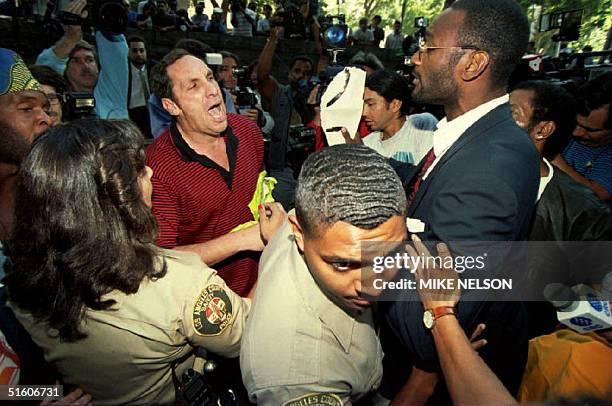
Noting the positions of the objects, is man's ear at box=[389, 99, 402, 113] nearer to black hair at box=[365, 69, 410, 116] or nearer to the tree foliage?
black hair at box=[365, 69, 410, 116]

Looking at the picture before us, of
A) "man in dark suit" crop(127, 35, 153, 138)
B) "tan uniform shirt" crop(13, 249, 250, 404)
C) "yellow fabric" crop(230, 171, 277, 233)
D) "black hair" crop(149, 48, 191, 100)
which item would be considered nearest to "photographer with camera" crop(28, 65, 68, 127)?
"black hair" crop(149, 48, 191, 100)

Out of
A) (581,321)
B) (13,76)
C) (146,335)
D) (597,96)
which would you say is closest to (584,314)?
(581,321)

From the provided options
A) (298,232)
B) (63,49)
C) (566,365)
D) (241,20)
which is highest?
(241,20)

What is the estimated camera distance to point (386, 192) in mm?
1217

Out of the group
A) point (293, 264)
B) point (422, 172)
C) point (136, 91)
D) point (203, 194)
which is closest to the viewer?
point (293, 264)

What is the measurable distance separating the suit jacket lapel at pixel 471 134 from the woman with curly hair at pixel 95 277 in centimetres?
97

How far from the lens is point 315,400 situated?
115cm

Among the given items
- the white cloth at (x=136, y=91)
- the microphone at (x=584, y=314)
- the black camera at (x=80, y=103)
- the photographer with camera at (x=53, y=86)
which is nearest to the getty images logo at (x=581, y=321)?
the microphone at (x=584, y=314)

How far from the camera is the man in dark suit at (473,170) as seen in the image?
4.55ft

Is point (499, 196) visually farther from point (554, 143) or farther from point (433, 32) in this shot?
point (554, 143)

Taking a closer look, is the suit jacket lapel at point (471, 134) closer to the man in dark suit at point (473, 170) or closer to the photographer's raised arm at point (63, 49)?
the man in dark suit at point (473, 170)

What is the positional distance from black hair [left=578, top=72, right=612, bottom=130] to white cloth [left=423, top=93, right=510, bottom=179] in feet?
6.63

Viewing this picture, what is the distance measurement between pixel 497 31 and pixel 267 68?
10.1ft

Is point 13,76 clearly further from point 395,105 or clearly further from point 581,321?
point 581,321
